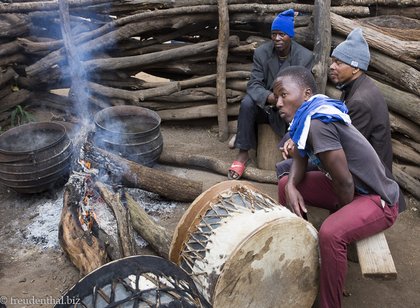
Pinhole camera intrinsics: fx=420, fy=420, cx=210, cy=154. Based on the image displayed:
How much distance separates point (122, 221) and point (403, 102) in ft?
11.6

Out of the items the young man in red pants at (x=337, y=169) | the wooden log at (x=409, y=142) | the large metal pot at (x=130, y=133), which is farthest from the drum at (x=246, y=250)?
the wooden log at (x=409, y=142)

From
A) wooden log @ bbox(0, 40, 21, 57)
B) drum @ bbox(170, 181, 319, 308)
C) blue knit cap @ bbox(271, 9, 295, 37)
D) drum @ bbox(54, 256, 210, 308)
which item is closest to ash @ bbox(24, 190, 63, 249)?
drum @ bbox(170, 181, 319, 308)

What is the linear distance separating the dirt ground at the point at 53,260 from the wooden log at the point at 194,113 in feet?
5.36

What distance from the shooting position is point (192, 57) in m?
6.86

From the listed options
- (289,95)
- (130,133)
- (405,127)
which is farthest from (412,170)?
(130,133)

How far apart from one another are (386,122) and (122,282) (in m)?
2.81

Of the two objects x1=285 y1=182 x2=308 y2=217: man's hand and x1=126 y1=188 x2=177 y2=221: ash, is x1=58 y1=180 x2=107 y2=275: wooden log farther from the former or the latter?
x1=285 y1=182 x2=308 y2=217: man's hand

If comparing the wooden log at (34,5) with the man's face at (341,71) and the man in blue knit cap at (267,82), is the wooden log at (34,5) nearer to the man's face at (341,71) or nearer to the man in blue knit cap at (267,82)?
the man in blue knit cap at (267,82)

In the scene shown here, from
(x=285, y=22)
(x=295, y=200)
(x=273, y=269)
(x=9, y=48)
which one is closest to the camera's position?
(x=273, y=269)

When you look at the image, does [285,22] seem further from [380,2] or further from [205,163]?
[205,163]

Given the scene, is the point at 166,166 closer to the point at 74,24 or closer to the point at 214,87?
the point at 214,87

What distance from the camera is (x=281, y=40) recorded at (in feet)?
17.7

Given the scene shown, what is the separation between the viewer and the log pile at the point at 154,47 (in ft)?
20.3

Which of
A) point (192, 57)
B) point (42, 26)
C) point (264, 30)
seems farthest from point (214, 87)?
point (42, 26)
